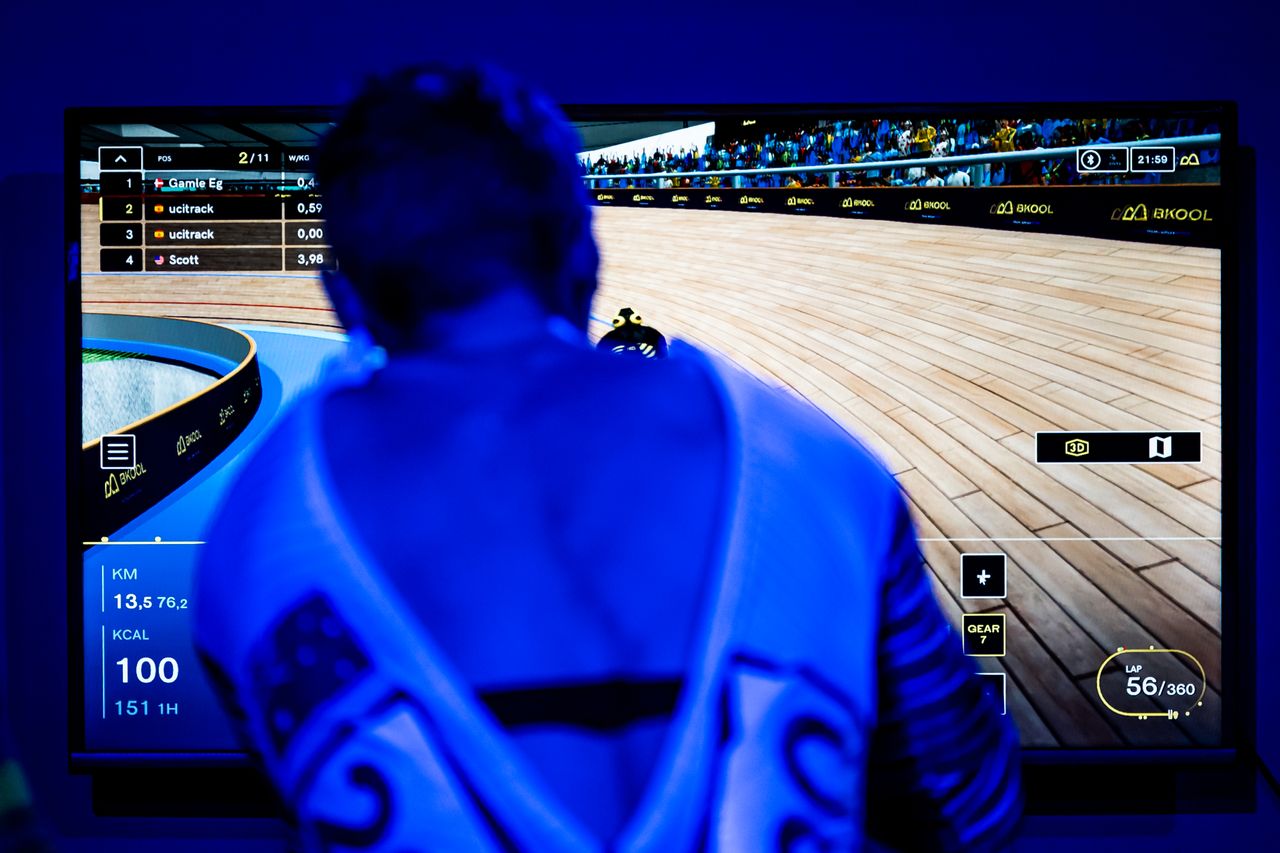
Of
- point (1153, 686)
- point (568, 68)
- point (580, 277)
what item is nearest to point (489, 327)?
point (580, 277)

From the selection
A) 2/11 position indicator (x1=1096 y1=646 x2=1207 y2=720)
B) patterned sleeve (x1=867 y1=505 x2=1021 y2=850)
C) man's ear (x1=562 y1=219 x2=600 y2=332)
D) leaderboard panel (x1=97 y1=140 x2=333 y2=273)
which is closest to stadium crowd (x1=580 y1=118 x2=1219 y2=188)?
leaderboard panel (x1=97 y1=140 x2=333 y2=273)

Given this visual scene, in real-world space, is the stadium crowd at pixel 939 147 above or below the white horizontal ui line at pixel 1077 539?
above

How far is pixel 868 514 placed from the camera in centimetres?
62

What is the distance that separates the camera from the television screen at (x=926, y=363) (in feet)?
6.15

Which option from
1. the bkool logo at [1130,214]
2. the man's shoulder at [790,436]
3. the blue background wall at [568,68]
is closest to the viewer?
the man's shoulder at [790,436]

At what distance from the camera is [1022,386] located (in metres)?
1.91

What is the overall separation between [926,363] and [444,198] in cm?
141

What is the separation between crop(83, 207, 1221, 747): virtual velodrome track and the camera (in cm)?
188

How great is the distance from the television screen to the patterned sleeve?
126 cm

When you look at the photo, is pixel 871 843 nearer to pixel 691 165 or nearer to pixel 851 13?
pixel 691 165

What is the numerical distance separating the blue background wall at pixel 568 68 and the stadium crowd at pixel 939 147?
0.17 meters

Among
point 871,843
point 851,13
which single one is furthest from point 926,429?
point 871,843

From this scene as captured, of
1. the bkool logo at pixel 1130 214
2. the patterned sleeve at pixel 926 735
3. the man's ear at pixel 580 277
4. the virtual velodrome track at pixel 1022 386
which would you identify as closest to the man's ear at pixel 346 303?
the man's ear at pixel 580 277

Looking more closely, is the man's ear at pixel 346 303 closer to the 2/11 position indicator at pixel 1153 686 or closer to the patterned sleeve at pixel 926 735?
the patterned sleeve at pixel 926 735
